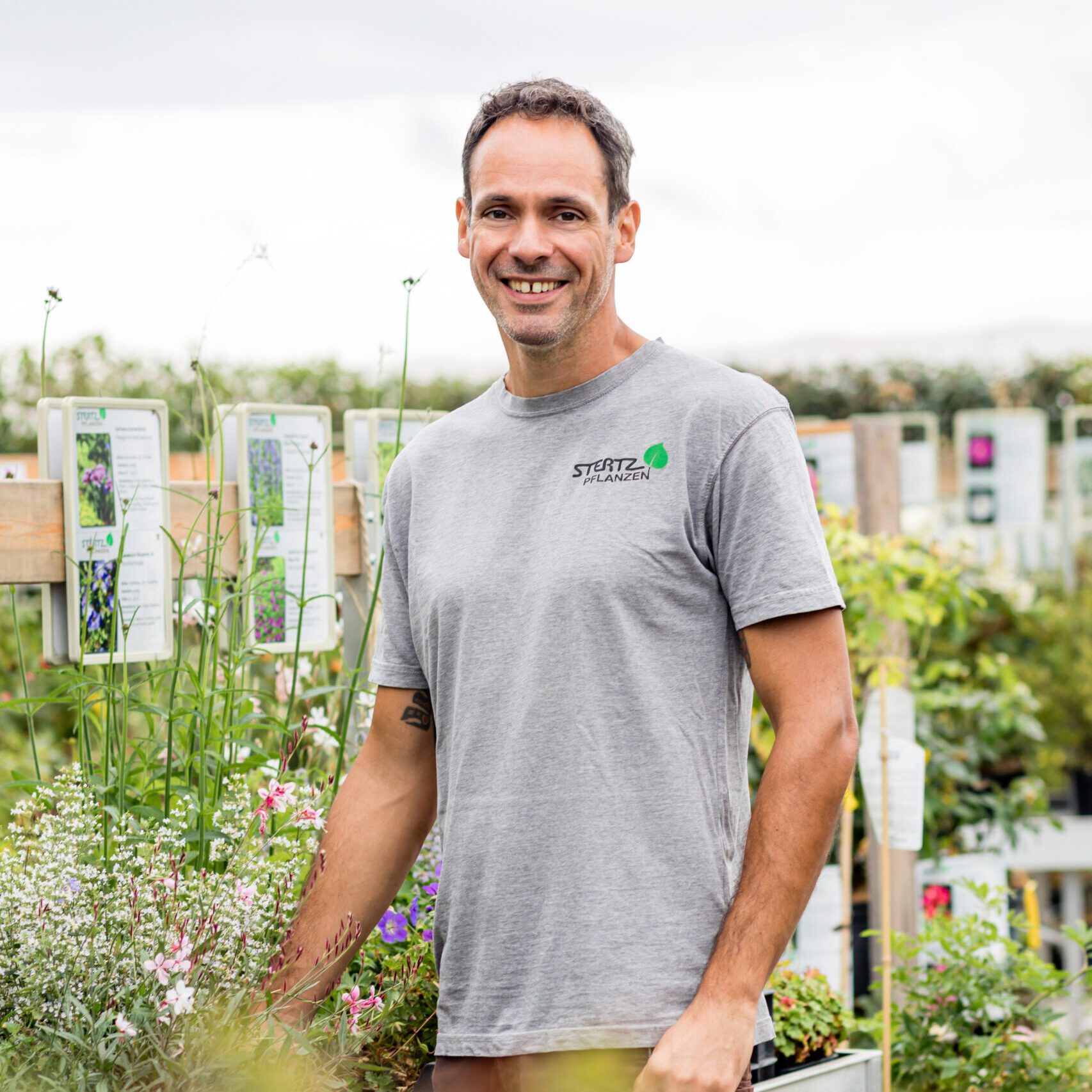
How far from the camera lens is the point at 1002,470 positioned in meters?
5.82

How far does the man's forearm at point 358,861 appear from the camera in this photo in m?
1.59

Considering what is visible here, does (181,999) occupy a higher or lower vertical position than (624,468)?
lower

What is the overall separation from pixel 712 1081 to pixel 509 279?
909 millimetres

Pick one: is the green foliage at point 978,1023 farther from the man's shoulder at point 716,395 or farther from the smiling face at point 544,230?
the smiling face at point 544,230

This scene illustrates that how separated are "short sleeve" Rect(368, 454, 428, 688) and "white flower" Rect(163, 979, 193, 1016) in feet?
1.93

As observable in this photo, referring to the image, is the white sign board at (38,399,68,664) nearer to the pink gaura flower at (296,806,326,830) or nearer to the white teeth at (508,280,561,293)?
the pink gaura flower at (296,806,326,830)

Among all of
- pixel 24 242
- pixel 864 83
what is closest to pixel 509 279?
pixel 24 242

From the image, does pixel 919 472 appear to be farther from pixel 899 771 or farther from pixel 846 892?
pixel 899 771

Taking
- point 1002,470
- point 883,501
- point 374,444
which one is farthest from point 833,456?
point 374,444

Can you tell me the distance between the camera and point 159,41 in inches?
176

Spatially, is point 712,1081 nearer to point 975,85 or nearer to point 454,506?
point 454,506

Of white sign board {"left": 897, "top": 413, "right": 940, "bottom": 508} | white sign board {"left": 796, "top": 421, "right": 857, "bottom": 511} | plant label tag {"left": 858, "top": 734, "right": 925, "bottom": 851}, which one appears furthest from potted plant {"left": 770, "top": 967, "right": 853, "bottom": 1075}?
white sign board {"left": 897, "top": 413, "right": 940, "bottom": 508}

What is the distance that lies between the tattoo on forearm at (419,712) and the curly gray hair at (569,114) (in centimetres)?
66

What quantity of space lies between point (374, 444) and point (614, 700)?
1.37 m
